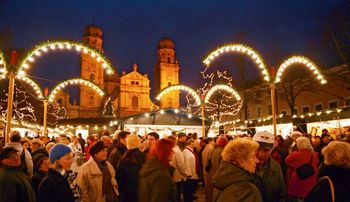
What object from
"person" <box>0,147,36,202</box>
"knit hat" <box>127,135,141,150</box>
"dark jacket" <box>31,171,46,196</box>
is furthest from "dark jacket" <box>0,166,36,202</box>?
"knit hat" <box>127,135,141,150</box>

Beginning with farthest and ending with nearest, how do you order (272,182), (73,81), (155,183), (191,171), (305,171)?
(73,81) → (191,171) → (305,171) → (272,182) → (155,183)

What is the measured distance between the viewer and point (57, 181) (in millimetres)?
3949

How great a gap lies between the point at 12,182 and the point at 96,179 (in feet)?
4.40

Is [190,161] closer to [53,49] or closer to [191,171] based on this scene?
[191,171]

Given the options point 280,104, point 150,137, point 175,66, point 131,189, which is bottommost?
point 131,189

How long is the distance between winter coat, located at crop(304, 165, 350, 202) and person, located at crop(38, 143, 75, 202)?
276 centimetres

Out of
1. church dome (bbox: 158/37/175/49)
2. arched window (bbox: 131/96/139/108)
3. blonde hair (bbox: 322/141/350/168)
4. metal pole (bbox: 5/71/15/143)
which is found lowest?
blonde hair (bbox: 322/141/350/168)

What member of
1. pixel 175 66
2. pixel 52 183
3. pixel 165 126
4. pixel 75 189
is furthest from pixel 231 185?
pixel 175 66

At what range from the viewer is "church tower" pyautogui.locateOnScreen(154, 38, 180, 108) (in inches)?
3063

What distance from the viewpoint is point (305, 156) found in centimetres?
560

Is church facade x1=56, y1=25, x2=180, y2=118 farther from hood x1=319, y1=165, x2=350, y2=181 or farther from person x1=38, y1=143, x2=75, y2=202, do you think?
hood x1=319, y1=165, x2=350, y2=181

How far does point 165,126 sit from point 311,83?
18.6 metres

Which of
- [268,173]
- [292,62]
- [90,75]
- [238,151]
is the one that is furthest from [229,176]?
[90,75]

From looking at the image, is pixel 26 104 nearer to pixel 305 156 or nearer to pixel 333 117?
pixel 333 117
